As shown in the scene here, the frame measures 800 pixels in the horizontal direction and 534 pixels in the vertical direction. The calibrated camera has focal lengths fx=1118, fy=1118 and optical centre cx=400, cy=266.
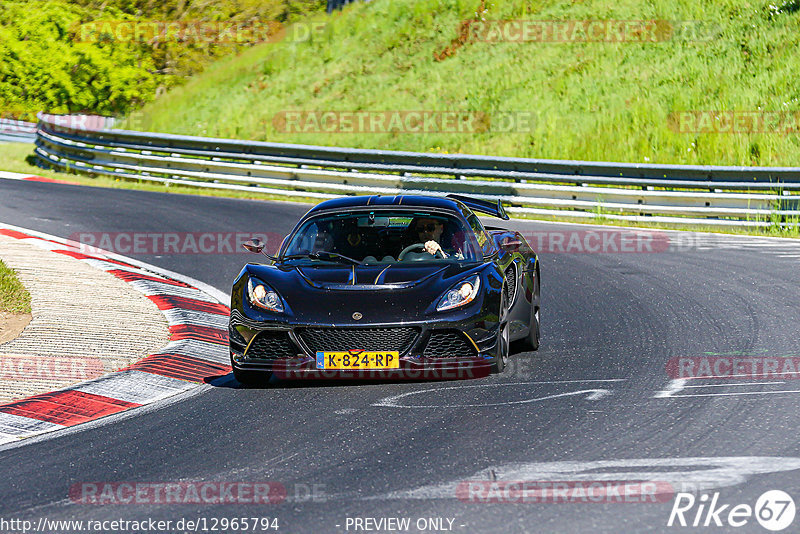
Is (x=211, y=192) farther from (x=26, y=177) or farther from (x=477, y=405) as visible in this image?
(x=477, y=405)

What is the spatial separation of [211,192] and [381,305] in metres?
15.7

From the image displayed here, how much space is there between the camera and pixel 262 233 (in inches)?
637

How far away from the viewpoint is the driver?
8.30 meters

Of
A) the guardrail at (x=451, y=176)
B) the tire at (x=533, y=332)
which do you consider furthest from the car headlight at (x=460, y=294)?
the guardrail at (x=451, y=176)

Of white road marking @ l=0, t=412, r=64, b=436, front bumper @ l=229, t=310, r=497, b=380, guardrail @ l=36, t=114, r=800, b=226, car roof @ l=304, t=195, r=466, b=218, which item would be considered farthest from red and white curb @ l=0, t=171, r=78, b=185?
white road marking @ l=0, t=412, r=64, b=436

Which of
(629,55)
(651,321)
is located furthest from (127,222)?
(629,55)

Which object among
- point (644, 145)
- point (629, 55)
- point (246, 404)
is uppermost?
point (629, 55)

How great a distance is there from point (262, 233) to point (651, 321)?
769 cm

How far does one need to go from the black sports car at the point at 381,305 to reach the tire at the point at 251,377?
0.01 metres

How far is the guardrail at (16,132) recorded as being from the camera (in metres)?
41.3

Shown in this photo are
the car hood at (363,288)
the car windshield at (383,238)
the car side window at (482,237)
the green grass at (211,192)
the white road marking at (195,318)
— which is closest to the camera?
the car hood at (363,288)

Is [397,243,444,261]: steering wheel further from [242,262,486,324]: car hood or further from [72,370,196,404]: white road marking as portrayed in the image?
[72,370,196,404]: white road marking

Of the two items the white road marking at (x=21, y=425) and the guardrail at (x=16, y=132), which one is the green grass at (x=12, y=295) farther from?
the guardrail at (x=16, y=132)

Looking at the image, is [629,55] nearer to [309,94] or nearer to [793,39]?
[793,39]
